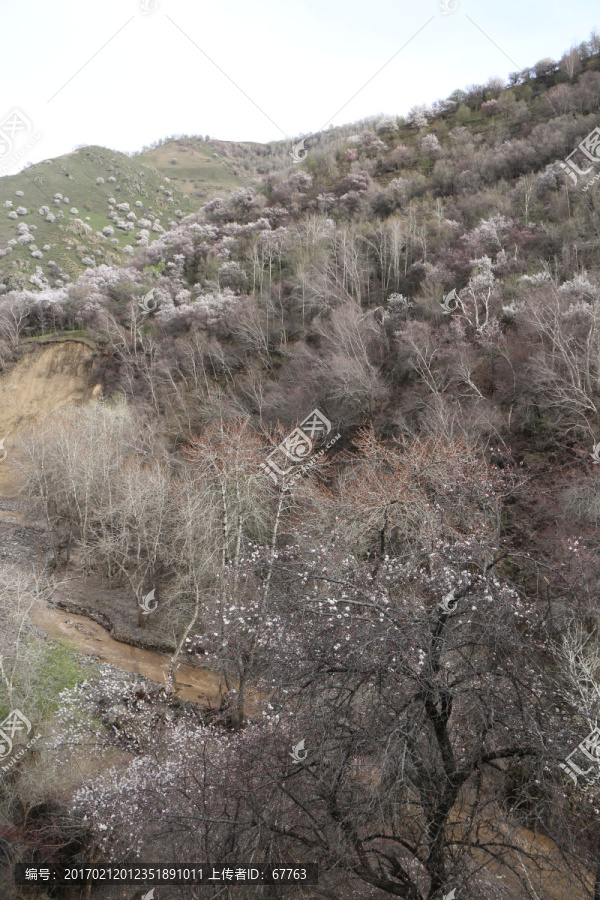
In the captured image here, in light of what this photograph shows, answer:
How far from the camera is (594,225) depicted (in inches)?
1162

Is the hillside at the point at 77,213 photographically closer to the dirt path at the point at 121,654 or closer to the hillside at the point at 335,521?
the hillside at the point at 335,521

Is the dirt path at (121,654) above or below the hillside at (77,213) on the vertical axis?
below

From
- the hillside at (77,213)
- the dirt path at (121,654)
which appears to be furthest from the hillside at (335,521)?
the hillside at (77,213)

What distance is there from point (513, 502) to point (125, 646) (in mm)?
16368

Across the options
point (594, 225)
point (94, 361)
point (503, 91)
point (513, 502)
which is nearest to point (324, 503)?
point (513, 502)

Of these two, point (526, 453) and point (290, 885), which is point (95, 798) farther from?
point (526, 453)

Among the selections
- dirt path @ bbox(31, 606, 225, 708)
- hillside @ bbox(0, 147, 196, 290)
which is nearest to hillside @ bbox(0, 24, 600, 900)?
dirt path @ bbox(31, 606, 225, 708)

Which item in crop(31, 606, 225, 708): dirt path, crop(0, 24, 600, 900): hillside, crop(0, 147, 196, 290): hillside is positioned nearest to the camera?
crop(0, 24, 600, 900): hillside

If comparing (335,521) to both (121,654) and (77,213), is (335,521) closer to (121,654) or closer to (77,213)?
(121,654)

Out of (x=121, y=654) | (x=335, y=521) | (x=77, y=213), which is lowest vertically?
(x=121, y=654)

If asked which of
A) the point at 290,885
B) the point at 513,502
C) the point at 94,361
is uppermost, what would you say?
the point at 94,361

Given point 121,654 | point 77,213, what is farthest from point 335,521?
point 77,213

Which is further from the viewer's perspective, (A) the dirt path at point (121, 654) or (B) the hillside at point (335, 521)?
(A) the dirt path at point (121, 654)

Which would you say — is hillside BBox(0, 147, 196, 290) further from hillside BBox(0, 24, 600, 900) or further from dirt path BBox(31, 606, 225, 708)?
dirt path BBox(31, 606, 225, 708)
